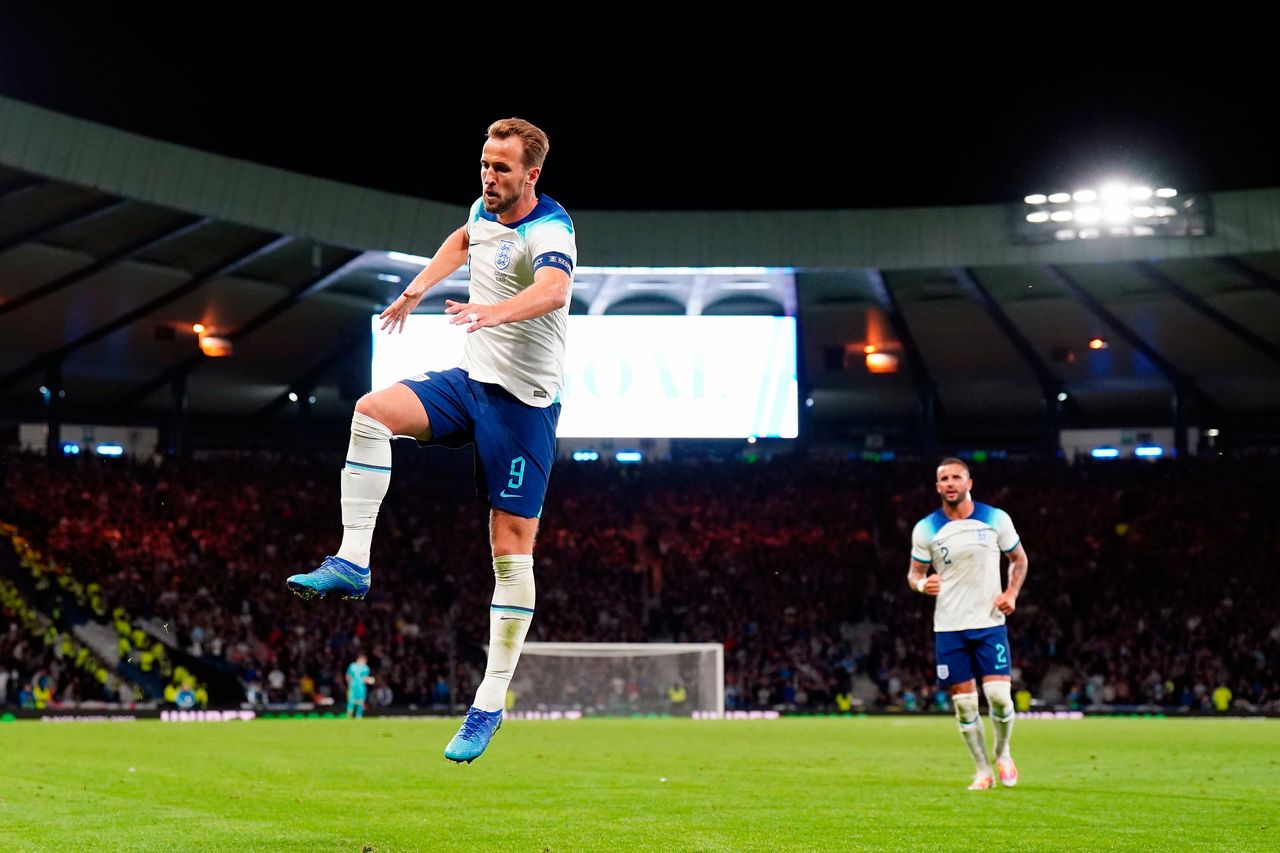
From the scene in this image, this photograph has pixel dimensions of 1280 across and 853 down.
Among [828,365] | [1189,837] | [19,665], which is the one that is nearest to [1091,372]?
[828,365]

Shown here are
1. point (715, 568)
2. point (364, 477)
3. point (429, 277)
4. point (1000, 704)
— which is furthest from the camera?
point (715, 568)

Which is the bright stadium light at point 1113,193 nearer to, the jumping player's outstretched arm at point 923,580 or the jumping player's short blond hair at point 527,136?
the jumping player's outstretched arm at point 923,580

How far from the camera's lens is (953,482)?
1282 centimetres

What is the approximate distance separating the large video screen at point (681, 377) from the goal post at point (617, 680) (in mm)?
7890

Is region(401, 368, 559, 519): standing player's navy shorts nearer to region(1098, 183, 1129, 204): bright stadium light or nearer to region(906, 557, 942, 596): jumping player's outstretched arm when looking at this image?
region(906, 557, 942, 596): jumping player's outstretched arm

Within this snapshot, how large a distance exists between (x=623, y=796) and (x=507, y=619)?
12.5 ft

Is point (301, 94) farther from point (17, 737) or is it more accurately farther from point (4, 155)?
point (17, 737)

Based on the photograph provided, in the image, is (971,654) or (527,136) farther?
(971,654)

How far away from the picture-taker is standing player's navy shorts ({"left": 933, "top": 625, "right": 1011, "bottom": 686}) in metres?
13.0

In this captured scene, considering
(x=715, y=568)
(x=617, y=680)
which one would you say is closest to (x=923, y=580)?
(x=617, y=680)

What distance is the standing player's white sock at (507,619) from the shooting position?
7.27m

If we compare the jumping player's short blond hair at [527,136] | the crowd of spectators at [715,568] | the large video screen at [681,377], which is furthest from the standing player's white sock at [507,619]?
the large video screen at [681,377]

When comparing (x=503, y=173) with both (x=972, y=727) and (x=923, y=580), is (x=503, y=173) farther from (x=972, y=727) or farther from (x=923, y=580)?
(x=972, y=727)

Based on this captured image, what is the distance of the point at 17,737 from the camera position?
19.3 meters
